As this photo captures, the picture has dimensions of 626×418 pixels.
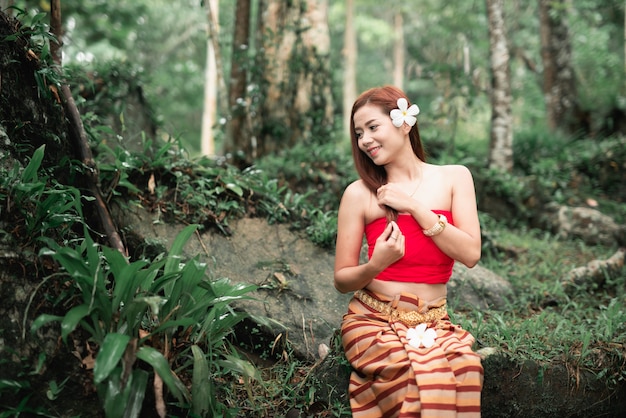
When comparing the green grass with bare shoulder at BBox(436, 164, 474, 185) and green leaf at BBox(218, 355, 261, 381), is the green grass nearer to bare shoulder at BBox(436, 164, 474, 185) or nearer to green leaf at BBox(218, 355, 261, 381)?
bare shoulder at BBox(436, 164, 474, 185)

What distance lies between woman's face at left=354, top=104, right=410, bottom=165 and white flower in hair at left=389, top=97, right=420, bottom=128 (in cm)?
4

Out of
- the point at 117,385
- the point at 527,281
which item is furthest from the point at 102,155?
the point at 527,281

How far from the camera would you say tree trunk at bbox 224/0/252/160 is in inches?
274

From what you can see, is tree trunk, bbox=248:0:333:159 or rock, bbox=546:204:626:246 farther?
tree trunk, bbox=248:0:333:159

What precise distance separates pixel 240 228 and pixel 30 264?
74.2 inches

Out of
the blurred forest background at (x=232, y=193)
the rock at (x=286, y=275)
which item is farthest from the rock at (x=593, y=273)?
the rock at (x=286, y=275)

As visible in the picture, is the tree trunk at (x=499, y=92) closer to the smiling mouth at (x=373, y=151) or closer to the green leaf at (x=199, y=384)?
the smiling mouth at (x=373, y=151)

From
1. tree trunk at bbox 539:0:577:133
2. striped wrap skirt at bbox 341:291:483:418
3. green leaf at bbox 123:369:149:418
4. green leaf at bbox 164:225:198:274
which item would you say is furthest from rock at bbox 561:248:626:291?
tree trunk at bbox 539:0:577:133

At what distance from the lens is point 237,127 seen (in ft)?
23.6

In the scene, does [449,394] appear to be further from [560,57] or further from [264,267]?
[560,57]

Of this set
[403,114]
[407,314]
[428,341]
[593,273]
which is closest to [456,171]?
[403,114]

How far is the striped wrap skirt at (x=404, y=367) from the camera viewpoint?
7.65 feet

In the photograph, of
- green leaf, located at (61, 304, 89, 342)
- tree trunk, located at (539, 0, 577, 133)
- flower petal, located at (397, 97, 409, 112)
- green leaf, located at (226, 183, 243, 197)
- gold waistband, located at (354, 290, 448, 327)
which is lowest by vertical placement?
gold waistband, located at (354, 290, 448, 327)

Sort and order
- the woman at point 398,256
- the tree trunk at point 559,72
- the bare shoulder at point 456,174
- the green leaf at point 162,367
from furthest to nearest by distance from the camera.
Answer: the tree trunk at point 559,72 → the bare shoulder at point 456,174 → the woman at point 398,256 → the green leaf at point 162,367
